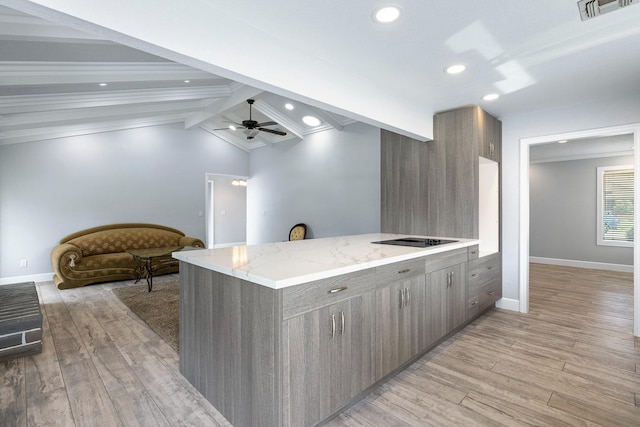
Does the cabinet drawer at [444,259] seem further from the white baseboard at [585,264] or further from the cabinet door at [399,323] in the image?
the white baseboard at [585,264]

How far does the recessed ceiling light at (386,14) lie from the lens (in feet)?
5.66

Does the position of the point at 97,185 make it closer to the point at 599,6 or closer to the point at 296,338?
the point at 296,338

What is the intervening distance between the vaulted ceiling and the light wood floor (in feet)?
8.59

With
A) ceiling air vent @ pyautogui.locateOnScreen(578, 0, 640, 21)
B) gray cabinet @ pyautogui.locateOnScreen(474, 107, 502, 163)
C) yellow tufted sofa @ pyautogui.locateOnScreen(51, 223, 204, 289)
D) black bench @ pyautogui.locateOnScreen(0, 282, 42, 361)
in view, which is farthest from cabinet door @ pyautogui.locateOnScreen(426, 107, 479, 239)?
yellow tufted sofa @ pyautogui.locateOnScreen(51, 223, 204, 289)

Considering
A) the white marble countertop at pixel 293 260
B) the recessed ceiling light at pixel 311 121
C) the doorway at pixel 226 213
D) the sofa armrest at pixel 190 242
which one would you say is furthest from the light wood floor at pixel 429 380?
the doorway at pixel 226 213

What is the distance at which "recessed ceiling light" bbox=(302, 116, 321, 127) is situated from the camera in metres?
5.91

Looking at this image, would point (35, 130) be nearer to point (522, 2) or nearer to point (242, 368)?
point (242, 368)

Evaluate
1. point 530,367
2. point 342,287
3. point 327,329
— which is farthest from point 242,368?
point 530,367

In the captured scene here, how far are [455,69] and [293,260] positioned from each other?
6.77 ft

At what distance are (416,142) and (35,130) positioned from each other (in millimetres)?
5965

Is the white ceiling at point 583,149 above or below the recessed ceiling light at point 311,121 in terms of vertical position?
below

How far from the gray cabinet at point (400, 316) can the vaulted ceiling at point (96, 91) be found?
124 inches

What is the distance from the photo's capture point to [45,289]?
4688mm

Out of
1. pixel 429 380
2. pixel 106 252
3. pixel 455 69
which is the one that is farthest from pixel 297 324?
pixel 106 252
